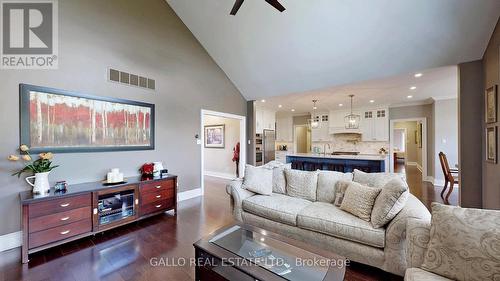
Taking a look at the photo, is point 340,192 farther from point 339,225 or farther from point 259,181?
point 259,181

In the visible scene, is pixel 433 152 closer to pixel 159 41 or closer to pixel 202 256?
pixel 202 256

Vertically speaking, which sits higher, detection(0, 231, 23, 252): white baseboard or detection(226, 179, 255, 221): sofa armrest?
detection(226, 179, 255, 221): sofa armrest

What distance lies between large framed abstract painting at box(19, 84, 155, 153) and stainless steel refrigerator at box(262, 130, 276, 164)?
442cm

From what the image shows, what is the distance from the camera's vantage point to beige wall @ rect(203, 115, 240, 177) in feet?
22.6

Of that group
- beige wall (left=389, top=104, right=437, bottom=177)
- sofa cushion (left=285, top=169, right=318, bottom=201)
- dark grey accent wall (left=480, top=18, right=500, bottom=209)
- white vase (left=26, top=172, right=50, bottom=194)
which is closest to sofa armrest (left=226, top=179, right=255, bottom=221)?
sofa cushion (left=285, top=169, right=318, bottom=201)

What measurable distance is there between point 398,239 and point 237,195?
74.8 inches

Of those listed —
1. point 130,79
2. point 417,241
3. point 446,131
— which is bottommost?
point 417,241

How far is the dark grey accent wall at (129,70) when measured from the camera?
8.02 feet

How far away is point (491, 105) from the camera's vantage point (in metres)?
2.87

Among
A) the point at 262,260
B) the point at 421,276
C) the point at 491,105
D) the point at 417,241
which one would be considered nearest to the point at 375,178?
the point at 417,241

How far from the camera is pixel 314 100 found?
6.43m

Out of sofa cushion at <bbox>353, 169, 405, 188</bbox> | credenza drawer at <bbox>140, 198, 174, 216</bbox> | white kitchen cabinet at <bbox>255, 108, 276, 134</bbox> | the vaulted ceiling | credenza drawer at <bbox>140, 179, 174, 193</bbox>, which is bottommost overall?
credenza drawer at <bbox>140, 198, 174, 216</bbox>

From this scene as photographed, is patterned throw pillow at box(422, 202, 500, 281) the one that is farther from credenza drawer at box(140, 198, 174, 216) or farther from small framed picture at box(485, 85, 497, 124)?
credenza drawer at box(140, 198, 174, 216)

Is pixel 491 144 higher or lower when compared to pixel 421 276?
higher
